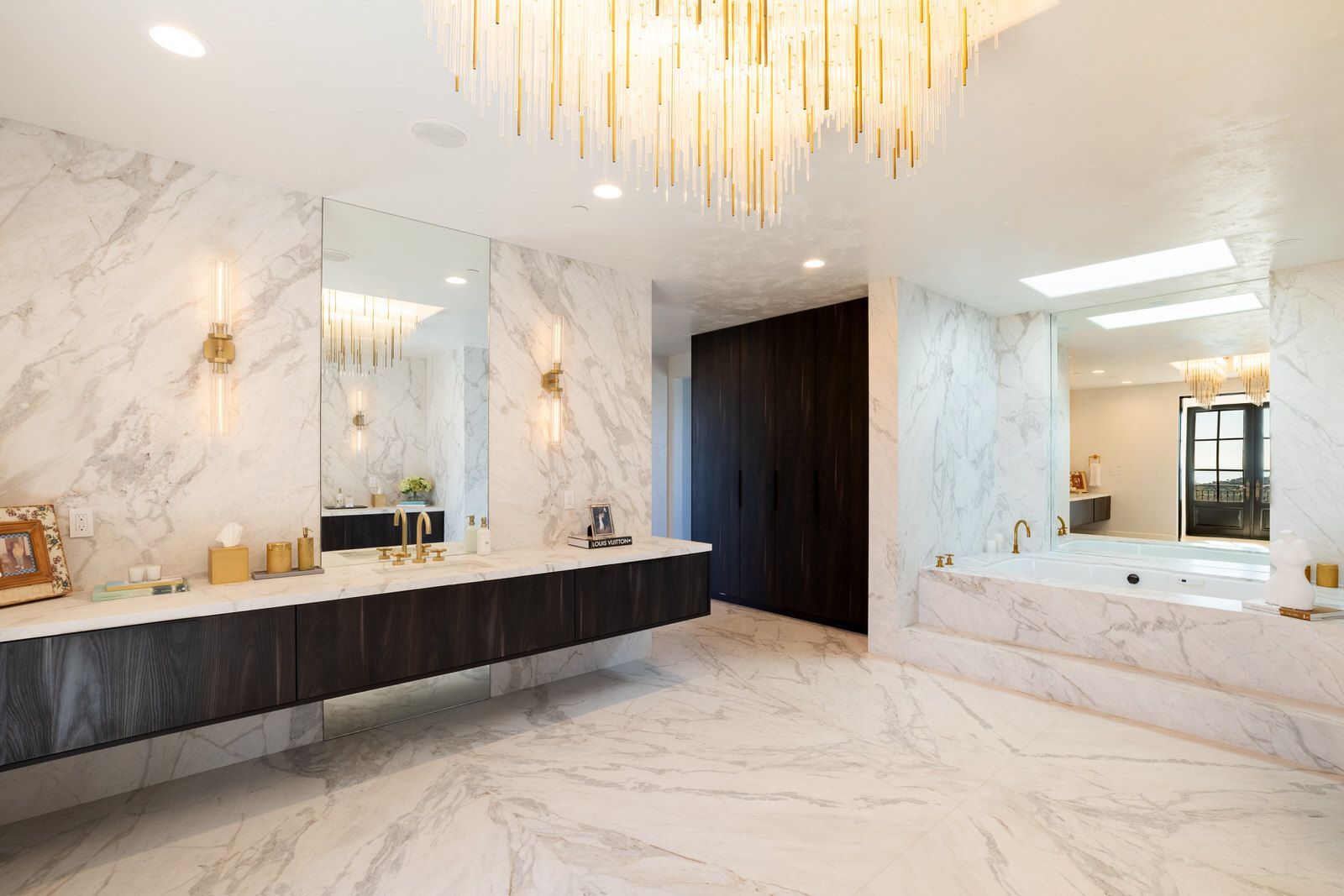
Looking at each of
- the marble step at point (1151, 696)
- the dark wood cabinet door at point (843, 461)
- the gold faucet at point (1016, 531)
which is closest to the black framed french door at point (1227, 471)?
the gold faucet at point (1016, 531)

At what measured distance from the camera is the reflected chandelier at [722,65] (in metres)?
1.75

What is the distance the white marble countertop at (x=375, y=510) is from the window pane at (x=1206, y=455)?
512cm

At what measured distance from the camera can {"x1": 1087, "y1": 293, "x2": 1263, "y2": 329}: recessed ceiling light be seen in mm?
4301

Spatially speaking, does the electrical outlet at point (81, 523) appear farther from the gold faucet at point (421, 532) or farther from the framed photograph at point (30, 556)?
the gold faucet at point (421, 532)

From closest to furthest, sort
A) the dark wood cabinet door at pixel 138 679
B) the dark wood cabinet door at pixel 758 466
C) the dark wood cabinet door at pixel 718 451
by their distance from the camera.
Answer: the dark wood cabinet door at pixel 138 679 < the dark wood cabinet door at pixel 758 466 < the dark wood cabinet door at pixel 718 451

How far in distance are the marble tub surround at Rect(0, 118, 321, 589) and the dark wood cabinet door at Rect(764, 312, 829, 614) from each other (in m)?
3.67

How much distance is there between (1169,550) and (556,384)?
4571 millimetres

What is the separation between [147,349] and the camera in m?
2.68

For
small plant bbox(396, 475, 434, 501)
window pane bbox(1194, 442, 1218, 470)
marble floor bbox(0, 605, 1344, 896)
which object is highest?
window pane bbox(1194, 442, 1218, 470)

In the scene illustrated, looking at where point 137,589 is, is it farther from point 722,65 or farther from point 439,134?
point 722,65

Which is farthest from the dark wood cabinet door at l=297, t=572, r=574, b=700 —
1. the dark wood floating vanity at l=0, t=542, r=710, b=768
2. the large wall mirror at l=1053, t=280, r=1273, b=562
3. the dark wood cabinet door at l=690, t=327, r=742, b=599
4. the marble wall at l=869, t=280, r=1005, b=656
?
the large wall mirror at l=1053, t=280, r=1273, b=562

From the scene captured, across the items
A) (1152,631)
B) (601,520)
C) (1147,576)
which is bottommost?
(1152,631)

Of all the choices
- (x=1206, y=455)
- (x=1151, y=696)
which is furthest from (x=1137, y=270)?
(x=1151, y=696)

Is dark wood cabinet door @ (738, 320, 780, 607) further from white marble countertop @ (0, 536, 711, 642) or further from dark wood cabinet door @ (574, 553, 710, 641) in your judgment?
white marble countertop @ (0, 536, 711, 642)
